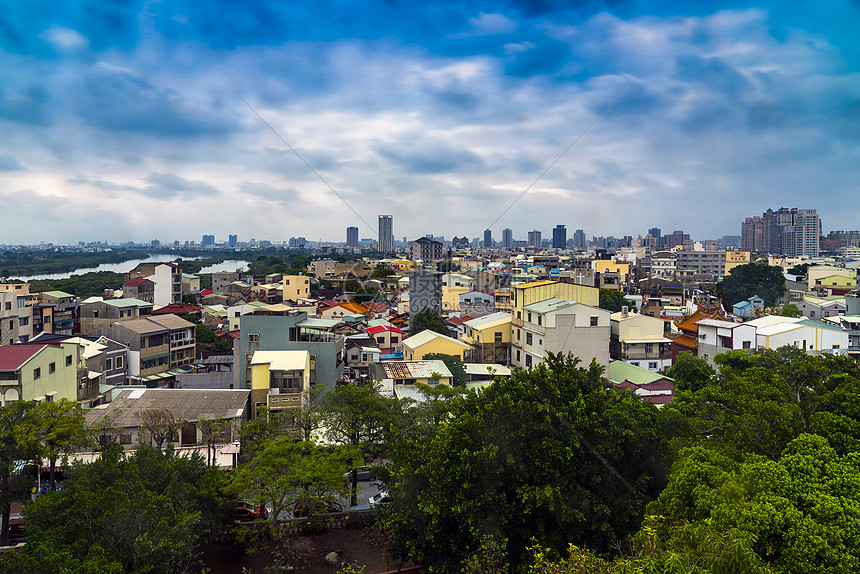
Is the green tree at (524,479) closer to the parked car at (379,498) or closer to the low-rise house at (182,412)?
the parked car at (379,498)

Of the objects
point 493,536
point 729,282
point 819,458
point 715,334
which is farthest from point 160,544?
point 729,282

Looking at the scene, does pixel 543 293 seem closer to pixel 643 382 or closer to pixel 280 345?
pixel 643 382

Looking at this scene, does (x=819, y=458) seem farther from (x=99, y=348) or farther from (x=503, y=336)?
(x=99, y=348)

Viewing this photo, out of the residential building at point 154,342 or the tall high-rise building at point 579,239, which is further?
the tall high-rise building at point 579,239

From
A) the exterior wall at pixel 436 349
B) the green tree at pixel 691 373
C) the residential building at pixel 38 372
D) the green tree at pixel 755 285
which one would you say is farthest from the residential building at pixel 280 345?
the green tree at pixel 755 285

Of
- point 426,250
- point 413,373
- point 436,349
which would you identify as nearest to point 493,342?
point 436,349
